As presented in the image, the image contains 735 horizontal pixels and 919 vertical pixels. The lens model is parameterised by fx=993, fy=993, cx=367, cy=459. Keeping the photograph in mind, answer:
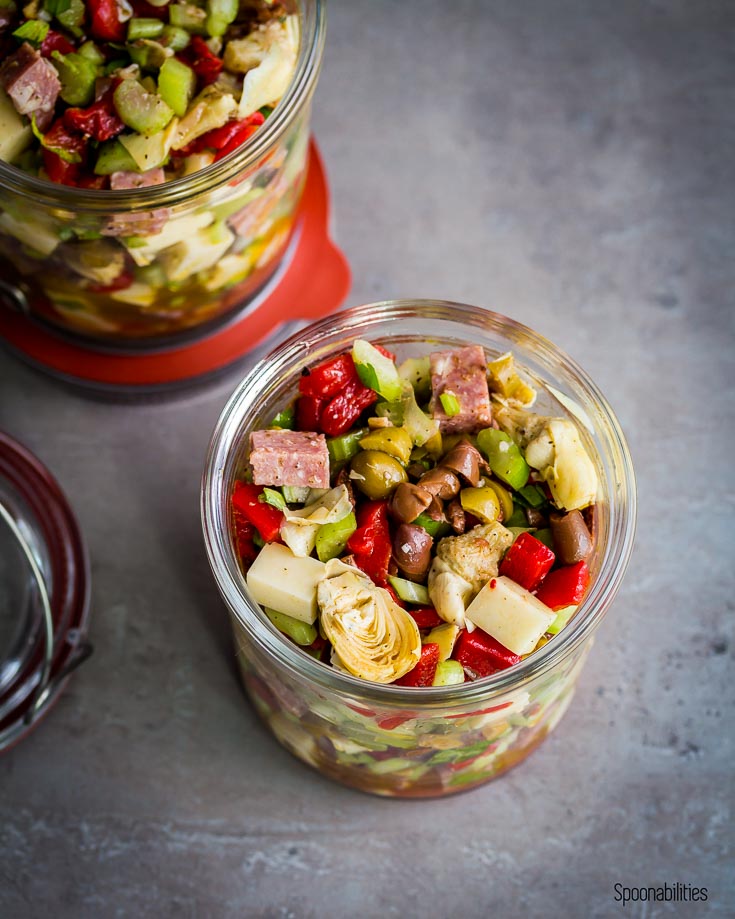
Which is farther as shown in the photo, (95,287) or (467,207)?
(467,207)

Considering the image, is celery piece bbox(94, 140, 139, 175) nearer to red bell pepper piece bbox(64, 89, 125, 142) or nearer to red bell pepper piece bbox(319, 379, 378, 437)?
red bell pepper piece bbox(64, 89, 125, 142)

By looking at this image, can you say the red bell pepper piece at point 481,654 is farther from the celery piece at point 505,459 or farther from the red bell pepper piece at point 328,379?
the red bell pepper piece at point 328,379

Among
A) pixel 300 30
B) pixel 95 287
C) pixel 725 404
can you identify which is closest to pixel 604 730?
pixel 725 404

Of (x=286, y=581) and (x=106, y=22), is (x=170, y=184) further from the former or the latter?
(x=286, y=581)

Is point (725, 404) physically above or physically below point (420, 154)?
below

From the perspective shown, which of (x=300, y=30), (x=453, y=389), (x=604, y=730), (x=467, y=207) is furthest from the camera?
(x=467, y=207)

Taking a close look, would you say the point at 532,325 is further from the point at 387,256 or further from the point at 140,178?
the point at 140,178
